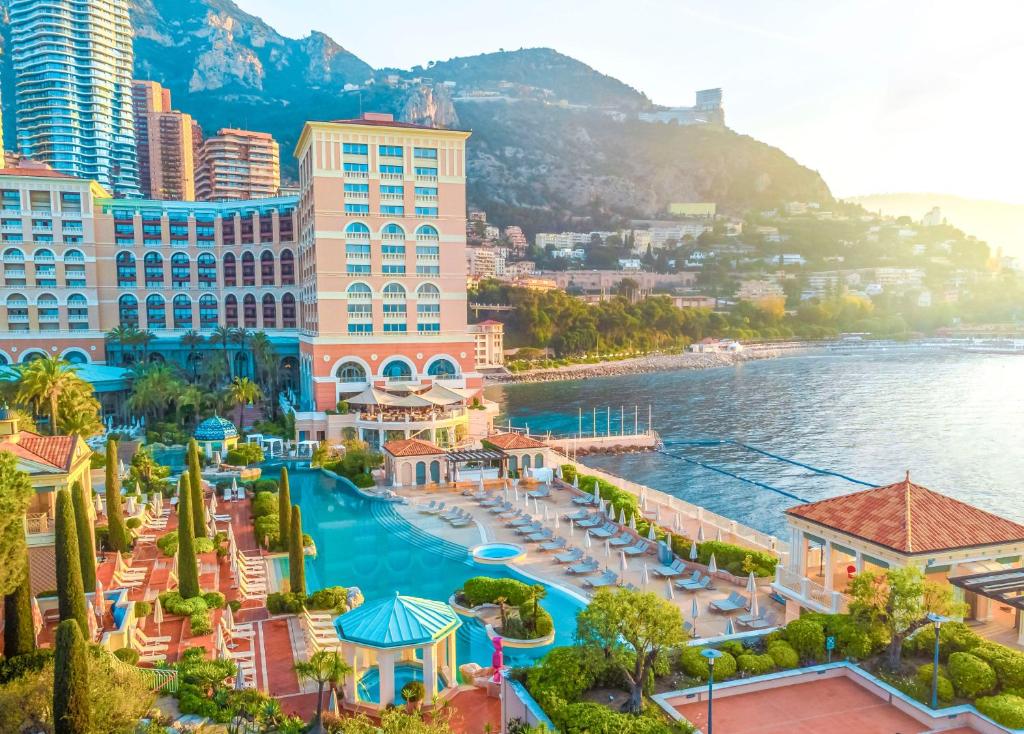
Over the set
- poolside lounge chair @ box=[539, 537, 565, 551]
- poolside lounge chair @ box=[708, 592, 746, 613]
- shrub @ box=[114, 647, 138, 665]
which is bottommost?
poolside lounge chair @ box=[539, 537, 565, 551]

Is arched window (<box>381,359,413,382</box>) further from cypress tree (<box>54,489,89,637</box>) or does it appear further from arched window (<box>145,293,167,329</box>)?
cypress tree (<box>54,489,89,637</box>)

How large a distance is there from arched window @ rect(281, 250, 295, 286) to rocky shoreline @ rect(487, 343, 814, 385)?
43069 millimetres

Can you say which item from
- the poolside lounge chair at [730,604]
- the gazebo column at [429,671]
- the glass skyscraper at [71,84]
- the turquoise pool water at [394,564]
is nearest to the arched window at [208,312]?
the turquoise pool water at [394,564]

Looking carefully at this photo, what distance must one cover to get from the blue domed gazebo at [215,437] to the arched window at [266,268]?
93.4ft

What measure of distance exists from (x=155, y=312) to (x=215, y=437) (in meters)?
32.1

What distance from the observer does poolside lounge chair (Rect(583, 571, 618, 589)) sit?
2583 cm

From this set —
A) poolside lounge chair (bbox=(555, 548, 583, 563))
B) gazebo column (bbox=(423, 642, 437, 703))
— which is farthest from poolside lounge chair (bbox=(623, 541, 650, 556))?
gazebo column (bbox=(423, 642, 437, 703))

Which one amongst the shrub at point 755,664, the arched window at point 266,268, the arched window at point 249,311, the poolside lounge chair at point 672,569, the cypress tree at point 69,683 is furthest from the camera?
the arched window at point 249,311

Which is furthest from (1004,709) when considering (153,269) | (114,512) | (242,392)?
(153,269)

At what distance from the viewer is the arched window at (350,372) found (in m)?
57.6

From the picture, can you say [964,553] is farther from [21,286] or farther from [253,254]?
[21,286]

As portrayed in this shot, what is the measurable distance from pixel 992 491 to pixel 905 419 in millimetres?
27935

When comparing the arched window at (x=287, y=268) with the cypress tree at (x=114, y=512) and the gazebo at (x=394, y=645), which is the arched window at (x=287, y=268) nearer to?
the cypress tree at (x=114, y=512)

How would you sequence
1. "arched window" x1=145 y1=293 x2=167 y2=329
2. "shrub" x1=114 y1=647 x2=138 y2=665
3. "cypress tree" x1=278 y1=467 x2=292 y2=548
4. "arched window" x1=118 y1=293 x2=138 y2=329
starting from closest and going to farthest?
"shrub" x1=114 y1=647 x2=138 y2=665 → "cypress tree" x1=278 y1=467 x2=292 y2=548 → "arched window" x1=118 y1=293 x2=138 y2=329 → "arched window" x1=145 y1=293 x2=167 y2=329
